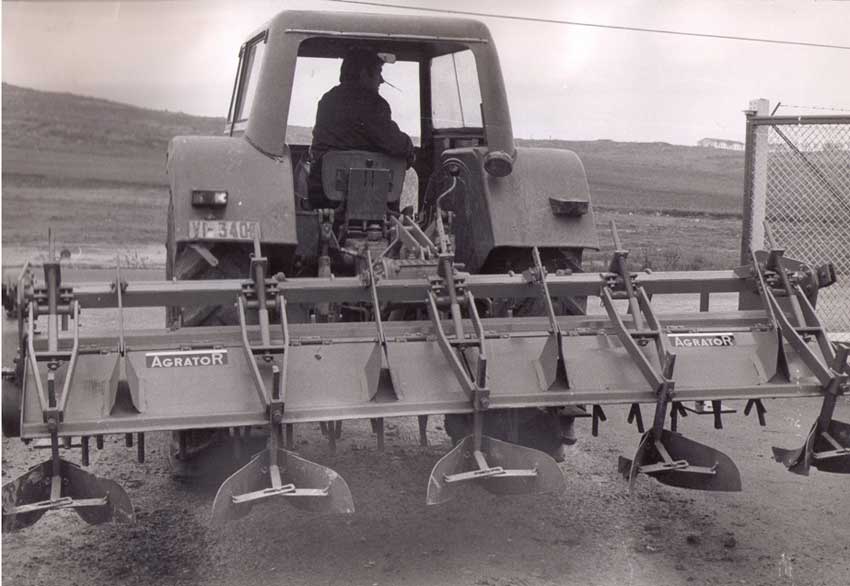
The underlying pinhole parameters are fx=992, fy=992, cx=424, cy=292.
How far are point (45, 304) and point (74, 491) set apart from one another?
32.2 inches

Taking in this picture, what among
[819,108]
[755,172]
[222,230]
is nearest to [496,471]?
[222,230]

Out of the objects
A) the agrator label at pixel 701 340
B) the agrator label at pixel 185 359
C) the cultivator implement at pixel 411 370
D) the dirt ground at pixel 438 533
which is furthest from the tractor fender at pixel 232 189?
the agrator label at pixel 701 340

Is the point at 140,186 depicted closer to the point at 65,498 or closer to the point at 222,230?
the point at 222,230

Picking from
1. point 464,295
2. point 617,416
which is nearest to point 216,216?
point 464,295

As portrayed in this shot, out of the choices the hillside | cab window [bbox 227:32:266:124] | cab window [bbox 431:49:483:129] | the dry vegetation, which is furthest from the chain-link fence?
cab window [bbox 227:32:266:124]

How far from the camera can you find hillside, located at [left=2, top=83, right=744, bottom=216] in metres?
5.07

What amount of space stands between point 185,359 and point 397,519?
1.37 m

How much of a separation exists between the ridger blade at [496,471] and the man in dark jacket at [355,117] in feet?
7.12

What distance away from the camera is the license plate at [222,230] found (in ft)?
14.8

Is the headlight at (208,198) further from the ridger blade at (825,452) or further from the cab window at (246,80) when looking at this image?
the ridger blade at (825,452)

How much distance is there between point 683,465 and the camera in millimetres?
3916

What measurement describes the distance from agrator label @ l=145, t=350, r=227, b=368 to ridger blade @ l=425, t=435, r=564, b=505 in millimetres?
992

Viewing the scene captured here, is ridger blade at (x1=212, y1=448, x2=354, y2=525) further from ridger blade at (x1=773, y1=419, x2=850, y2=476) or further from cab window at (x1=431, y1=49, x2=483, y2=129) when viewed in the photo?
cab window at (x1=431, y1=49, x2=483, y2=129)

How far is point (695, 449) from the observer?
4.01 m
